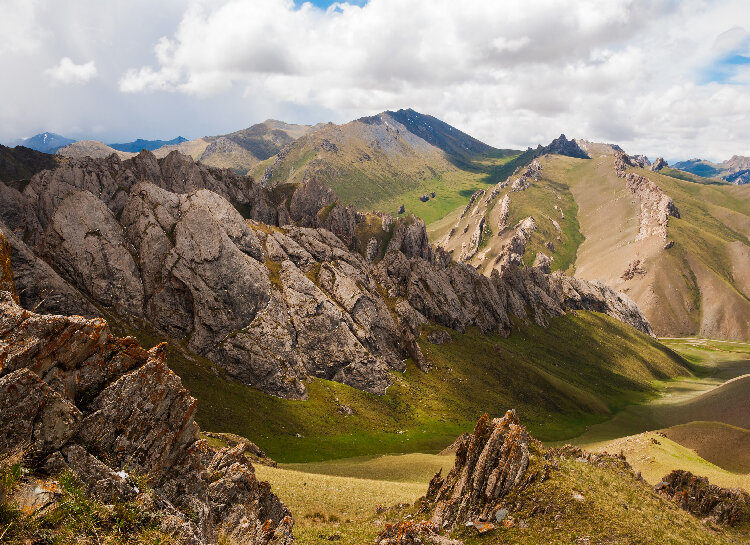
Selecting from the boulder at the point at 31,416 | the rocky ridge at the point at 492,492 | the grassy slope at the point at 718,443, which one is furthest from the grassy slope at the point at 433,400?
the boulder at the point at 31,416

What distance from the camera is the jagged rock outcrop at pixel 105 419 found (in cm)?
1338

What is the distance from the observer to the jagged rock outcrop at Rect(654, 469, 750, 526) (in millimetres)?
32750

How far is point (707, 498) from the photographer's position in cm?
3441

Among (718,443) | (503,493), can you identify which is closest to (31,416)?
(503,493)

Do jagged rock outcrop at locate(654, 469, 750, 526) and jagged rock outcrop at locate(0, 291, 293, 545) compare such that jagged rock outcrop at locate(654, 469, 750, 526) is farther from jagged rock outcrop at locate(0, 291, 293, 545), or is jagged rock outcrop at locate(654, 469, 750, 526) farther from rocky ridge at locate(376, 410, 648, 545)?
jagged rock outcrop at locate(0, 291, 293, 545)

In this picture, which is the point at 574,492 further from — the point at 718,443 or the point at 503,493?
the point at 718,443

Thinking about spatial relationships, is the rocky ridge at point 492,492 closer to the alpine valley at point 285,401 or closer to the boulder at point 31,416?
the alpine valley at point 285,401

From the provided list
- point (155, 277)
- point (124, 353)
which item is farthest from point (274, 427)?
point (124, 353)

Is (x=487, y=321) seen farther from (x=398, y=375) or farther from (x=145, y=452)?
(x=145, y=452)

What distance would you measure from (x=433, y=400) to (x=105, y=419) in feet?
373

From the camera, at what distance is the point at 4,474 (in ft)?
36.8

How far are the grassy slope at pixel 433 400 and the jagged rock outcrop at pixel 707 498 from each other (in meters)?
61.6

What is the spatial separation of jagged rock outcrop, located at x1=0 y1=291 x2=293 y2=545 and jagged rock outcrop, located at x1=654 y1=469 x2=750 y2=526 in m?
35.8

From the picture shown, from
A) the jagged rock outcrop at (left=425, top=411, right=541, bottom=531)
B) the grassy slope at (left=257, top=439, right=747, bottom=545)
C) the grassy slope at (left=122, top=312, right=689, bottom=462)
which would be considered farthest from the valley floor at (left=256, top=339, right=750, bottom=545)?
the grassy slope at (left=122, top=312, right=689, bottom=462)
